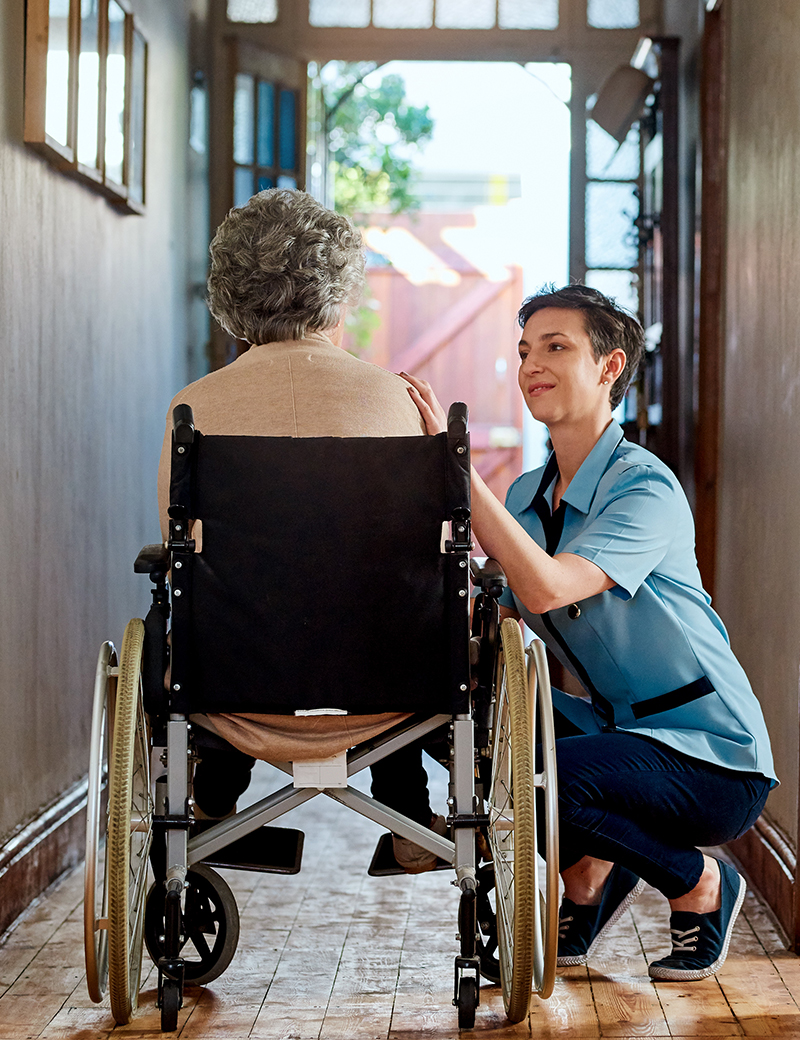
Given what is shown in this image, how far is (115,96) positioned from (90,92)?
10.7 inches

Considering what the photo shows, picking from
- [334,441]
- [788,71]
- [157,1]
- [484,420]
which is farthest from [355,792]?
[484,420]

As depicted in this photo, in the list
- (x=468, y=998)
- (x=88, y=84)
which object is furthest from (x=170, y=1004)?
(x=88, y=84)

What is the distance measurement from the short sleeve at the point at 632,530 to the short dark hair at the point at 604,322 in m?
0.26

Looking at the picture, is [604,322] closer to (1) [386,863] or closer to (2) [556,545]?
(2) [556,545]

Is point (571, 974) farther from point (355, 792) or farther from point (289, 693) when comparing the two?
point (289, 693)

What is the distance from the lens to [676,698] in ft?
6.32

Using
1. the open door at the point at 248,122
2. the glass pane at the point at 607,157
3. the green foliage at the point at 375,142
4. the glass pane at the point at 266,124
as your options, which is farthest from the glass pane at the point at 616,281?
the green foliage at the point at 375,142

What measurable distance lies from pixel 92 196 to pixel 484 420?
5.24 m

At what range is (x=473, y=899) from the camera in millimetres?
1643

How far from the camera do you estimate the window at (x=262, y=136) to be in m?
4.16

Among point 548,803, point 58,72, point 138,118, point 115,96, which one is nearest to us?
point 548,803

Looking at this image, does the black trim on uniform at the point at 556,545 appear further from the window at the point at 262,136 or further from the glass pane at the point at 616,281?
the window at the point at 262,136

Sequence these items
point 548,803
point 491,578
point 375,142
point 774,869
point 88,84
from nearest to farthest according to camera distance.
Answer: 1. point 548,803
2. point 491,578
3. point 774,869
4. point 88,84
5. point 375,142

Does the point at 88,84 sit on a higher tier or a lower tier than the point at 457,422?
higher
